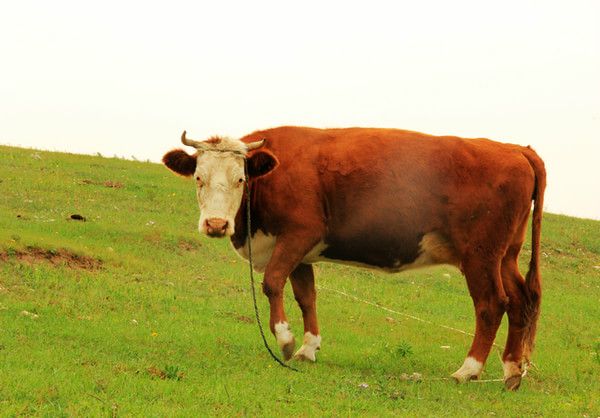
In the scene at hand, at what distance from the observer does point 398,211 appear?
12.3 metres

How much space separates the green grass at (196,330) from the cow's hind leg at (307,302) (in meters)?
0.34

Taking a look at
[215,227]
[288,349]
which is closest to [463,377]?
[288,349]

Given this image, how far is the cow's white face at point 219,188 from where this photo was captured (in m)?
11.3

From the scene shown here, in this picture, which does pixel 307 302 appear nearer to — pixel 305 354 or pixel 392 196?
pixel 305 354

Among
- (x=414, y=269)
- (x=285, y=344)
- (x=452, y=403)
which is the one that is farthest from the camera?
(x=414, y=269)

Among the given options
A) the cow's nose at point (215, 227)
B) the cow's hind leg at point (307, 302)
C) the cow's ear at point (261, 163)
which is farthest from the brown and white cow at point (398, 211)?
the cow's nose at point (215, 227)

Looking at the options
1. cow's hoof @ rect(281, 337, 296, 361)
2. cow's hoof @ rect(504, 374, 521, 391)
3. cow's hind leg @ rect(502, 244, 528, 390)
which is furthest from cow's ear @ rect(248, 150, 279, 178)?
cow's hoof @ rect(504, 374, 521, 391)

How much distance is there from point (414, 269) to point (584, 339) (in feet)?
23.0

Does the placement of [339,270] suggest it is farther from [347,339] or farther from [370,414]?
[370,414]

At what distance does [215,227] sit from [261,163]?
1.17 m

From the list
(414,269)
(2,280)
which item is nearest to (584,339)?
(414,269)

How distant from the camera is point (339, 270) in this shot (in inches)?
872

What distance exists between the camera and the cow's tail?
12555 mm

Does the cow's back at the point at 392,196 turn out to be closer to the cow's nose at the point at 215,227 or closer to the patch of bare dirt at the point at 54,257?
the cow's nose at the point at 215,227
